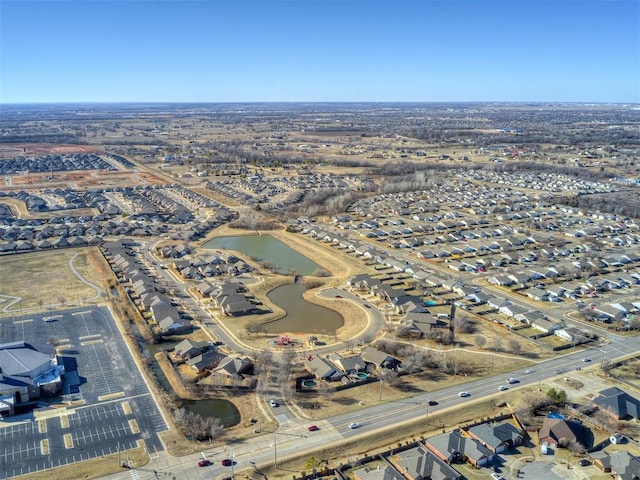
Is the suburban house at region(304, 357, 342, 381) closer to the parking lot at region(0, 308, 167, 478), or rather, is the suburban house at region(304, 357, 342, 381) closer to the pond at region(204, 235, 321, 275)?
the parking lot at region(0, 308, 167, 478)

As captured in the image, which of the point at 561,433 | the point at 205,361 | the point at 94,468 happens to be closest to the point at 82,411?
the point at 94,468

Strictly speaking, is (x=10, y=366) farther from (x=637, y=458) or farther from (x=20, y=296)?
(x=637, y=458)

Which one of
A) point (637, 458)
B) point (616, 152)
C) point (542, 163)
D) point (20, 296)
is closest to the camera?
point (637, 458)

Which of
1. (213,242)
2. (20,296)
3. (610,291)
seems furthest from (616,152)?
(20,296)

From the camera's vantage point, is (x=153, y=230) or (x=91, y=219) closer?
(x=153, y=230)

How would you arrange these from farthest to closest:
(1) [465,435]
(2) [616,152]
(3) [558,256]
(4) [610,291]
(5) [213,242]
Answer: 1. (2) [616,152]
2. (5) [213,242]
3. (3) [558,256]
4. (4) [610,291]
5. (1) [465,435]

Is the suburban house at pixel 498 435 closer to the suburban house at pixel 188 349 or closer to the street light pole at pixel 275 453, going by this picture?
the street light pole at pixel 275 453

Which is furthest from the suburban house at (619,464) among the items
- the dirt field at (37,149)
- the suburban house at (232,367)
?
the dirt field at (37,149)
